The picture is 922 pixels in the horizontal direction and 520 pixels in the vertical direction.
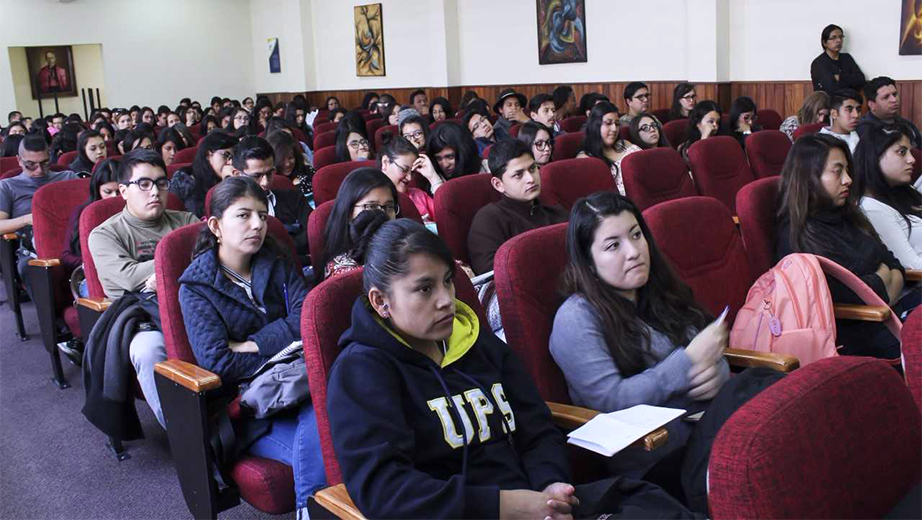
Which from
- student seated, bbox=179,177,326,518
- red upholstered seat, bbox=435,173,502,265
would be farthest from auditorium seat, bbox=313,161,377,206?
student seated, bbox=179,177,326,518

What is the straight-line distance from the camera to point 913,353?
4.22 ft

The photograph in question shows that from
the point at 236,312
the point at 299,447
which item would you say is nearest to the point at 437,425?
the point at 299,447

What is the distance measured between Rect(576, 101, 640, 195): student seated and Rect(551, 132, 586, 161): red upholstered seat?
200 mm

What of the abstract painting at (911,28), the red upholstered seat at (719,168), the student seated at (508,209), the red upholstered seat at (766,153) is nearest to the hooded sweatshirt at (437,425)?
the student seated at (508,209)

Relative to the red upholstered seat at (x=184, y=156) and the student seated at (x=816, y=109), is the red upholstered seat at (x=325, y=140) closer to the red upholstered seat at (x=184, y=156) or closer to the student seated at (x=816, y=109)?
the red upholstered seat at (x=184, y=156)

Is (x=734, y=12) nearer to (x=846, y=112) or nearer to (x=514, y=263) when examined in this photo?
(x=846, y=112)

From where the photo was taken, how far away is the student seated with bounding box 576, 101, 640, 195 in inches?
204

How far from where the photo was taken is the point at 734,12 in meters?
9.03

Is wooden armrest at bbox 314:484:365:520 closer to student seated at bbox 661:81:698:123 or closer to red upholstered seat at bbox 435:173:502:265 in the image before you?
red upholstered seat at bbox 435:173:502:265

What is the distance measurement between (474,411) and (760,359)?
0.90 meters

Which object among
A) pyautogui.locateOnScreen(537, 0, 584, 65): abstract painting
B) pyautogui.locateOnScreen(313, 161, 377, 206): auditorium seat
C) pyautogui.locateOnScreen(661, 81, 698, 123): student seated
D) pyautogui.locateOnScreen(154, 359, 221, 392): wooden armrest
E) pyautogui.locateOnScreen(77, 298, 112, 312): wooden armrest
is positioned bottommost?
pyautogui.locateOnScreen(154, 359, 221, 392): wooden armrest

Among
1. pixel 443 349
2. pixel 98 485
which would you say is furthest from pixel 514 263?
pixel 98 485

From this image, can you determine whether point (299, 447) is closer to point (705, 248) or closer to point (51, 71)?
point (705, 248)

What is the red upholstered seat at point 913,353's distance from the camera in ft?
4.14
